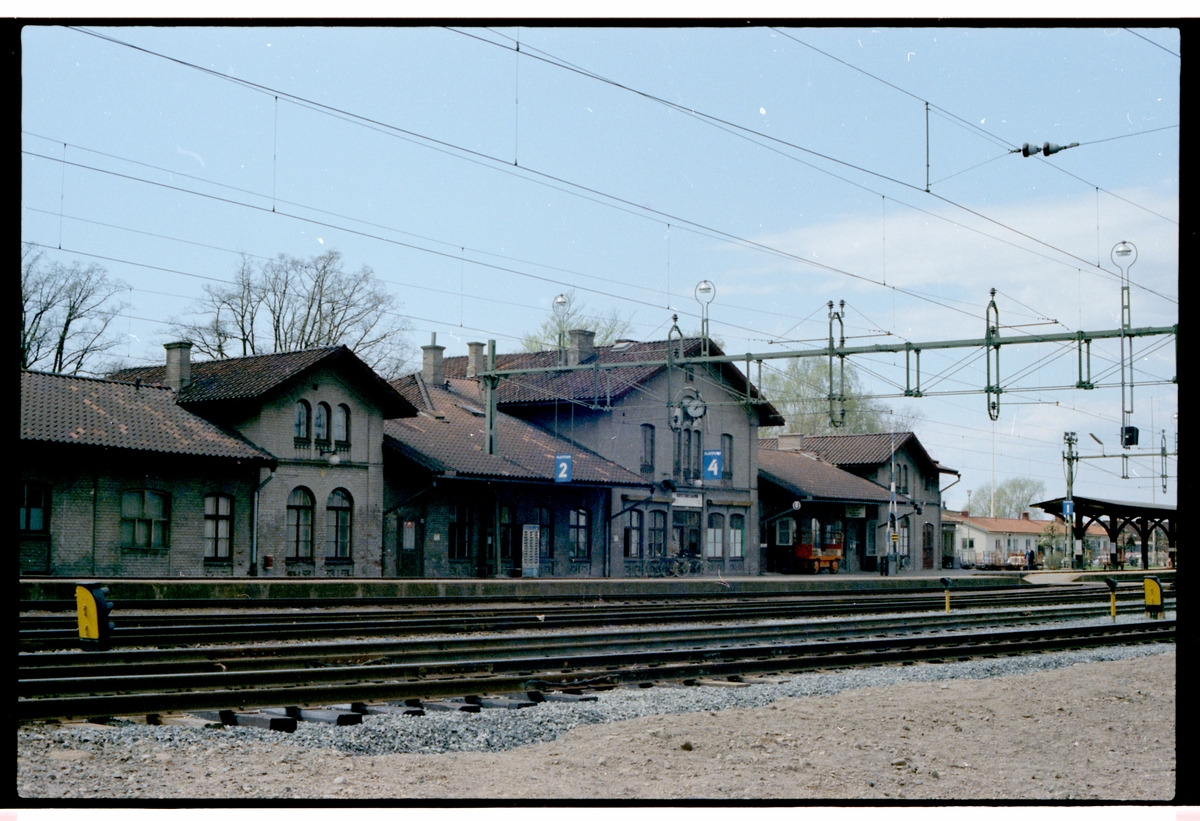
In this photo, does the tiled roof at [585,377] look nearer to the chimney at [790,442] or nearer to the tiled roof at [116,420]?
the tiled roof at [116,420]

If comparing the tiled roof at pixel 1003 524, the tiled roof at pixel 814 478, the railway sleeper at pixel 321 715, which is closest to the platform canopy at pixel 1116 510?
the tiled roof at pixel 814 478

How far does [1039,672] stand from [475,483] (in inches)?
960

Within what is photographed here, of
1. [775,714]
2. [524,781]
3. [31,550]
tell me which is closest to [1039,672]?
[775,714]

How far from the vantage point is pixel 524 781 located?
6828 mm

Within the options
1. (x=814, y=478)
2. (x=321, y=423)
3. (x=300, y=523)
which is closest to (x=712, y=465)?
(x=814, y=478)

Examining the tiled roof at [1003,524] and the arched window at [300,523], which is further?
the tiled roof at [1003,524]

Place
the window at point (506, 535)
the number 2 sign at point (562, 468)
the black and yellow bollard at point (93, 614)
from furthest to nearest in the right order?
the window at point (506, 535) → the number 2 sign at point (562, 468) → the black and yellow bollard at point (93, 614)

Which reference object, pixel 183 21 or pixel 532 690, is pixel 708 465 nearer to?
pixel 532 690

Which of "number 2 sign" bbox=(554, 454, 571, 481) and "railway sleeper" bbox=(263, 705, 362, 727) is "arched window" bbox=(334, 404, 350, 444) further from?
"railway sleeper" bbox=(263, 705, 362, 727)

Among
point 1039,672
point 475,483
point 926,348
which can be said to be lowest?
point 1039,672

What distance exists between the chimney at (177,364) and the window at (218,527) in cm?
396

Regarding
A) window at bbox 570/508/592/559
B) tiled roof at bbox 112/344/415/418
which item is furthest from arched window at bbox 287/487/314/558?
window at bbox 570/508/592/559

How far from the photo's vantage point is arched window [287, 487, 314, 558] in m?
32.0

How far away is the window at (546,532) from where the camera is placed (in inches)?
1522
